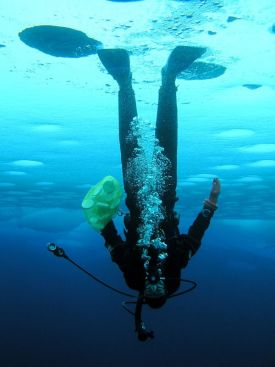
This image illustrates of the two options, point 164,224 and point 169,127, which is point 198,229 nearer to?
point 164,224

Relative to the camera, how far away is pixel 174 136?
6.13 m

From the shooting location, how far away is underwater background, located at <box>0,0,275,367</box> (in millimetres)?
6270

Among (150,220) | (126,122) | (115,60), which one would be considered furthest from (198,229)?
(115,60)

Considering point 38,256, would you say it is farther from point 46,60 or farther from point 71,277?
point 46,60

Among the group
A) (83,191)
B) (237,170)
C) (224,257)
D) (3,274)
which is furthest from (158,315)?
(237,170)

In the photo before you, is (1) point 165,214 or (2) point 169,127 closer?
(1) point 165,214

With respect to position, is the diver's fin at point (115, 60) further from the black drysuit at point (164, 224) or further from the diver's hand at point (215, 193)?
the diver's hand at point (215, 193)

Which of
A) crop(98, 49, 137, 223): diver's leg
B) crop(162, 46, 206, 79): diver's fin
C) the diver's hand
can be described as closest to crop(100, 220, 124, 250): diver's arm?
crop(98, 49, 137, 223): diver's leg

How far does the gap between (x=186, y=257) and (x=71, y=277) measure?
4655 centimetres

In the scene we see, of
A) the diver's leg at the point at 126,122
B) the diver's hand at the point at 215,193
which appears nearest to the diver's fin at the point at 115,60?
the diver's leg at the point at 126,122

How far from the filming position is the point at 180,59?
6.52m

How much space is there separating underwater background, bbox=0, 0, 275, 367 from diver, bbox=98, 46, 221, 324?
55cm

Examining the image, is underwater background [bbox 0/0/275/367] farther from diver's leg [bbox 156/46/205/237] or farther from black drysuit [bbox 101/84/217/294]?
black drysuit [bbox 101/84/217/294]

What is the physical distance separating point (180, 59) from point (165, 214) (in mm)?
2876
